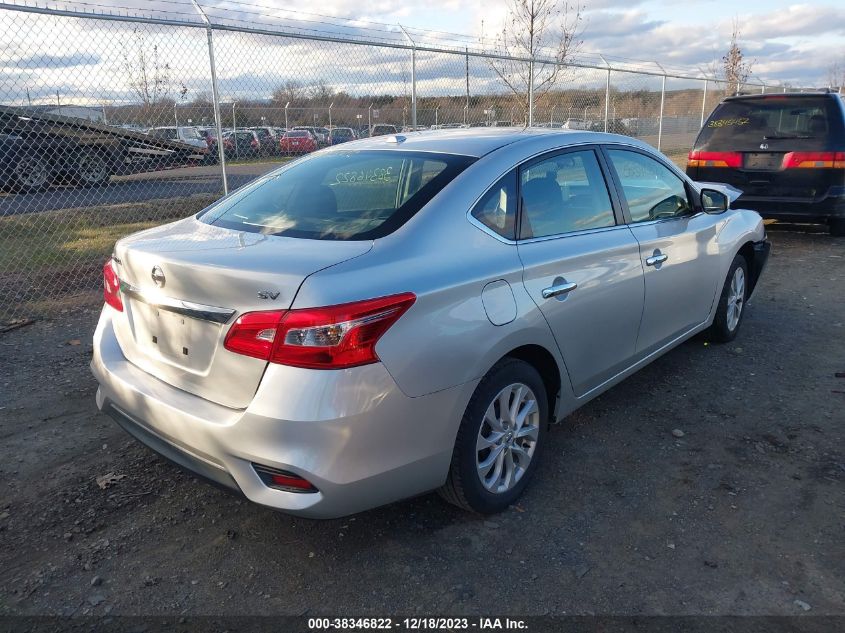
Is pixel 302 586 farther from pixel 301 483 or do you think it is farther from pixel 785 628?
pixel 785 628

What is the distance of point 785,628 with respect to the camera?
234cm

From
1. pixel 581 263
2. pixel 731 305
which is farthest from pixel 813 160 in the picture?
pixel 581 263

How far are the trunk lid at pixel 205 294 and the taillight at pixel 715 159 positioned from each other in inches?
298

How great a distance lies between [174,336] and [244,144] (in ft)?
18.8

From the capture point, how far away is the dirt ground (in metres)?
2.51

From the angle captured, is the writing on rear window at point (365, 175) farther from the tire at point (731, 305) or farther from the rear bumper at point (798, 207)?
the rear bumper at point (798, 207)

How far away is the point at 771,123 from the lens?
8500 mm

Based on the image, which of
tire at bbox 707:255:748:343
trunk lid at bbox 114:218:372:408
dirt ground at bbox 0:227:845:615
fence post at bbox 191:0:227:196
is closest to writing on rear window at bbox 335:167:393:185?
trunk lid at bbox 114:218:372:408

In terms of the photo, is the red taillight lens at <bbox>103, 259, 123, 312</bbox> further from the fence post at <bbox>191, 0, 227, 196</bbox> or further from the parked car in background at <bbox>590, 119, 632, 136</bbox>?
the parked car in background at <bbox>590, 119, 632, 136</bbox>

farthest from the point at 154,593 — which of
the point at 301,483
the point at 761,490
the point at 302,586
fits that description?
the point at 761,490

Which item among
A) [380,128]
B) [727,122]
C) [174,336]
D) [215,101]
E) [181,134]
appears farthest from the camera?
[380,128]

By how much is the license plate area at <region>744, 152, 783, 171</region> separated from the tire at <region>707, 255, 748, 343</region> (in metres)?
3.83

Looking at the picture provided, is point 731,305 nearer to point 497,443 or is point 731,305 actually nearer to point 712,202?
point 712,202

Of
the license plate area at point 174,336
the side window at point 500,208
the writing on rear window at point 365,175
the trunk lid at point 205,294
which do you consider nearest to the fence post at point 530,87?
the writing on rear window at point 365,175
